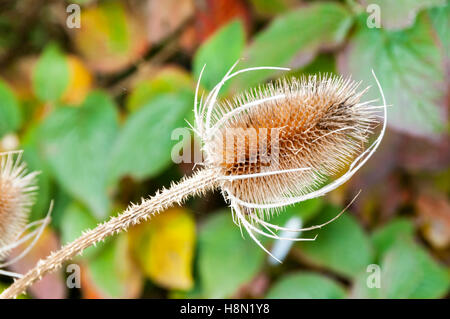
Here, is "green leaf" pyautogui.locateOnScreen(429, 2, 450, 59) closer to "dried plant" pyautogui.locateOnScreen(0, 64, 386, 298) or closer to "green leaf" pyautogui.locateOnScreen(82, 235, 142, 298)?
"dried plant" pyautogui.locateOnScreen(0, 64, 386, 298)

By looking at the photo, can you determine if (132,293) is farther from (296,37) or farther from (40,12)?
(40,12)

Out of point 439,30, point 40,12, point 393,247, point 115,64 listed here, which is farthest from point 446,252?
point 40,12

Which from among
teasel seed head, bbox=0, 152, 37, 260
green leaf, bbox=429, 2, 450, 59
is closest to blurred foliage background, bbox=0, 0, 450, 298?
green leaf, bbox=429, 2, 450, 59

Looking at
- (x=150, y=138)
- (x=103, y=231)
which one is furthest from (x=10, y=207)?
(x=150, y=138)

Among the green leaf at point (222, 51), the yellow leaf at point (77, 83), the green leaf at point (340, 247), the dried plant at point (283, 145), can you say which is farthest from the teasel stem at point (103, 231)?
the yellow leaf at point (77, 83)

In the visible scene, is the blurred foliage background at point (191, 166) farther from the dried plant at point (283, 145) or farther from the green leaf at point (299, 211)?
the dried plant at point (283, 145)

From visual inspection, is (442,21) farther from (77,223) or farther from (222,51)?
(77,223)

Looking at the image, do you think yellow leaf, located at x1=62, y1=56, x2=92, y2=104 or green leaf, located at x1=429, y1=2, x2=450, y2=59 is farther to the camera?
yellow leaf, located at x1=62, y1=56, x2=92, y2=104
